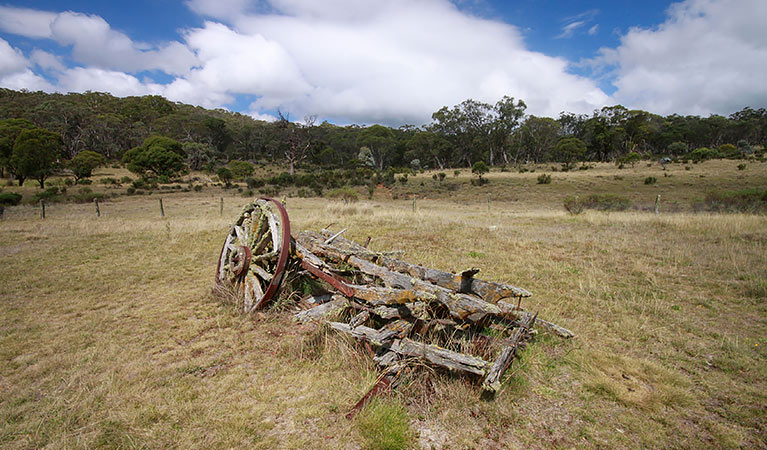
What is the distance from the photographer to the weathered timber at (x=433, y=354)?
121 inches

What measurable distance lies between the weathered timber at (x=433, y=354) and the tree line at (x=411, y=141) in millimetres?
50277

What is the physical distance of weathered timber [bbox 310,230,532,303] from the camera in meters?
4.02

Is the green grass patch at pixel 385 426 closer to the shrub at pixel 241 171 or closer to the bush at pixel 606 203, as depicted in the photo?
the bush at pixel 606 203

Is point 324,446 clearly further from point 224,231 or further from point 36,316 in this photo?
point 224,231

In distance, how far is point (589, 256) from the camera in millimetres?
8703

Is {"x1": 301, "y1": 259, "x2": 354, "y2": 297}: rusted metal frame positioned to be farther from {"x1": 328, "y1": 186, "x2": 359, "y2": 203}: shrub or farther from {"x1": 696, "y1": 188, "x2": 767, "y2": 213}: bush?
{"x1": 328, "y1": 186, "x2": 359, "y2": 203}: shrub

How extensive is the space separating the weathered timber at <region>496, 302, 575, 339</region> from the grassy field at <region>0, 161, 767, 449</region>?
138 millimetres

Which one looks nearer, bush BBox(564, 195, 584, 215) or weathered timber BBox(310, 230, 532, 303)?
weathered timber BBox(310, 230, 532, 303)

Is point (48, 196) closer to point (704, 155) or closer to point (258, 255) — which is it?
point (258, 255)

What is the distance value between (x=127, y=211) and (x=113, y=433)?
863 inches

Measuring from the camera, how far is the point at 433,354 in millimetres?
3209

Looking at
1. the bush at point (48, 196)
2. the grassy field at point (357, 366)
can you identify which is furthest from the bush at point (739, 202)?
the bush at point (48, 196)

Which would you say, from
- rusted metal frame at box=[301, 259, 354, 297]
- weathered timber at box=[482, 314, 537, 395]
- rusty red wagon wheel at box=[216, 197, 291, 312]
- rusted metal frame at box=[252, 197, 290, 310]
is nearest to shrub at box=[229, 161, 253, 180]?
rusty red wagon wheel at box=[216, 197, 291, 312]

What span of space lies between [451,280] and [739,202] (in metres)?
21.3
